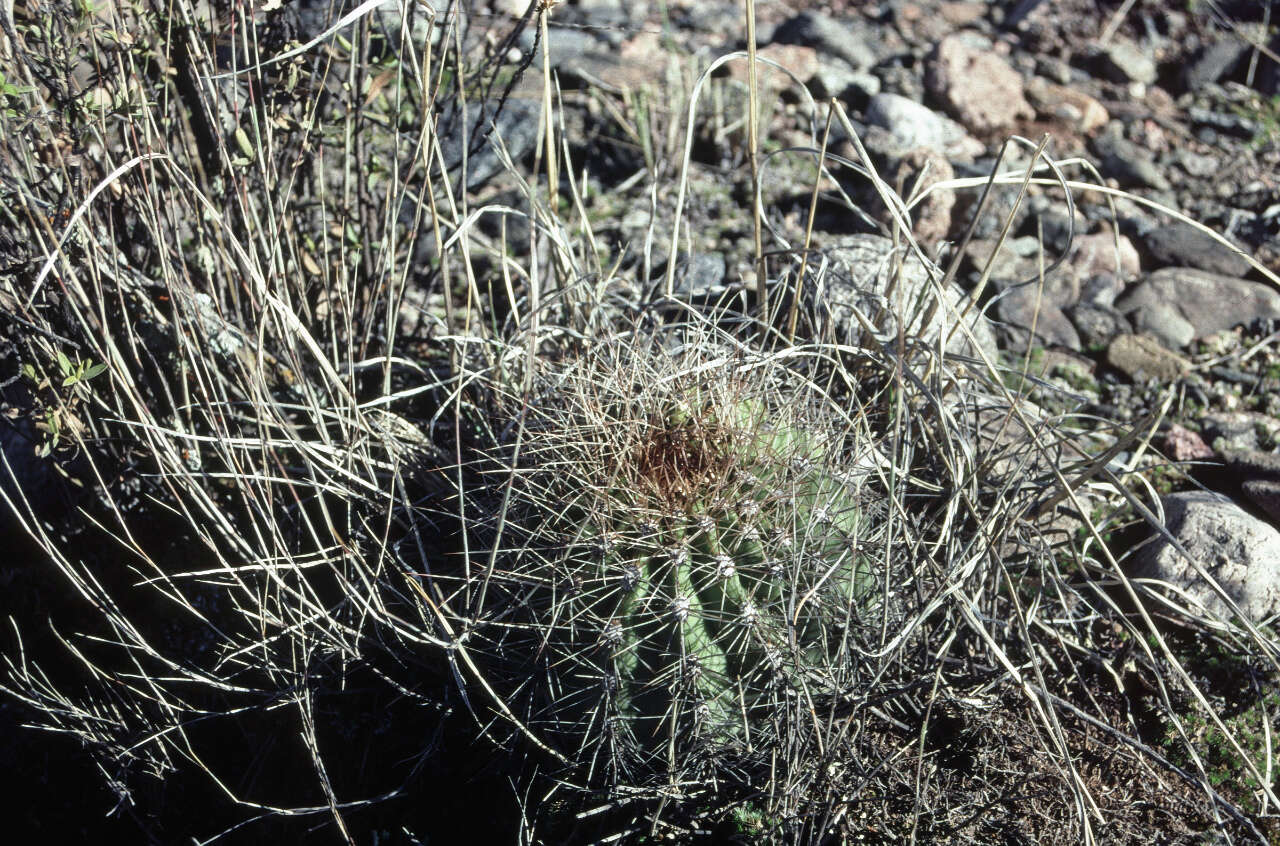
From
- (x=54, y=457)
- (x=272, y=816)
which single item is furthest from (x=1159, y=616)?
(x=54, y=457)

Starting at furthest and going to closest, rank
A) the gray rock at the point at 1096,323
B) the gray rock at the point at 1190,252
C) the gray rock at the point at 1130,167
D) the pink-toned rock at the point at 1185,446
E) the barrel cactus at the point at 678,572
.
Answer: the gray rock at the point at 1130,167 < the gray rock at the point at 1190,252 < the gray rock at the point at 1096,323 < the pink-toned rock at the point at 1185,446 < the barrel cactus at the point at 678,572

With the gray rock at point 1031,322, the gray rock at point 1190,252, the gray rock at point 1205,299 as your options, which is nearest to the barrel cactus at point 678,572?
the gray rock at point 1031,322

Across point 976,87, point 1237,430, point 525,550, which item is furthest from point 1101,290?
point 525,550

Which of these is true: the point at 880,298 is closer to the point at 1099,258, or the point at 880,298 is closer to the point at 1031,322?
the point at 1031,322

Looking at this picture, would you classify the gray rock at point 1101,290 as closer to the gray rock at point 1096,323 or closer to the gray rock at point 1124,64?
the gray rock at point 1096,323

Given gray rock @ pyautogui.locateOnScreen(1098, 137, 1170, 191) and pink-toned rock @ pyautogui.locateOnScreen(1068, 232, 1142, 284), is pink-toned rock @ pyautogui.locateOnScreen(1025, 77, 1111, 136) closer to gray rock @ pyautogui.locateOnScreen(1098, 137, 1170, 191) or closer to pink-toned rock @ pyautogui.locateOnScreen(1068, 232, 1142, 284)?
gray rock @ pyautogui.locateOnScreen(1098, 137, 1170, 191)

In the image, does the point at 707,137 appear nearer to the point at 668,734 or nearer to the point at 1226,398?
the point at 1226,398
